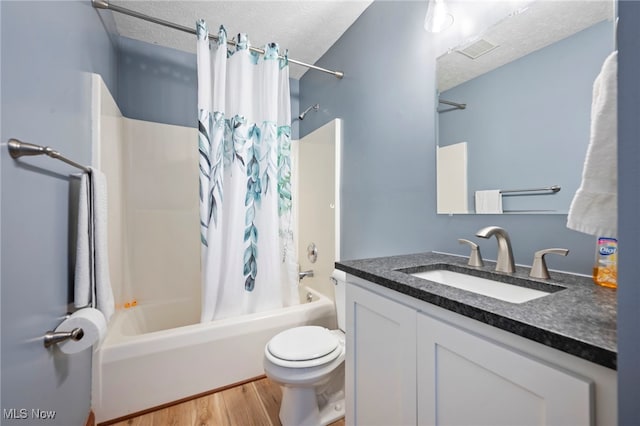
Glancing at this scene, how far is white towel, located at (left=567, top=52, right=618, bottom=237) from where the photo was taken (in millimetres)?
499

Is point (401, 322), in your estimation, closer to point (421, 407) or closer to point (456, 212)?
point (421, 407)

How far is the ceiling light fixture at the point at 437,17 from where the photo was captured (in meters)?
1.20

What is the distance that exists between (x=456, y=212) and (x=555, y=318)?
29.0 inches

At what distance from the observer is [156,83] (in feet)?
7.14

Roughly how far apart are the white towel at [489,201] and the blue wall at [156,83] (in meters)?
2.19

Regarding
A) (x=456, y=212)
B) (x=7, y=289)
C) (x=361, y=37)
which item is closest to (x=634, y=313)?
(x=456, y=212)

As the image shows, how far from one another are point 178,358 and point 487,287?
157 cm

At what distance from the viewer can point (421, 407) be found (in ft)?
2.38

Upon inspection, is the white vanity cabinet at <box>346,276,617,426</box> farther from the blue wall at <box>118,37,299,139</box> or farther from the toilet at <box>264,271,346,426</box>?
the blue wall at <box>118,37,299,139</box>

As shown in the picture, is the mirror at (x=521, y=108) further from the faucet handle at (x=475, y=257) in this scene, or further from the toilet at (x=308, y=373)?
the toilet at (x=308, y=373)

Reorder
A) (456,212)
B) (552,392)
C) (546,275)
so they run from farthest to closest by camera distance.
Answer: (456,212)
(546,275)
(552,392)

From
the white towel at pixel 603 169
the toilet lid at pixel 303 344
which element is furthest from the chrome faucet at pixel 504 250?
the toilet lid at pixel 303 344

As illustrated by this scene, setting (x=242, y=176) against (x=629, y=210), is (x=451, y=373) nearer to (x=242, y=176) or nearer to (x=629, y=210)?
(x=629, y=210)

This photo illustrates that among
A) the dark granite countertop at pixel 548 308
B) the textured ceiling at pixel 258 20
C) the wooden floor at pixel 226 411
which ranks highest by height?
the textured ceiling at pixel 258 20
